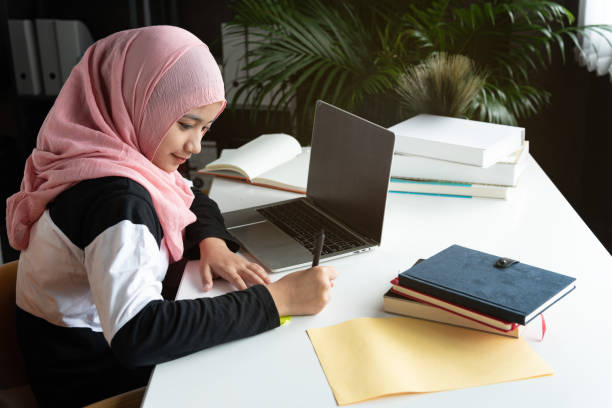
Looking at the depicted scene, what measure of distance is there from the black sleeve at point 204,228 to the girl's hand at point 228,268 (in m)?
0.05

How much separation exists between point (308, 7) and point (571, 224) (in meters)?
1.54

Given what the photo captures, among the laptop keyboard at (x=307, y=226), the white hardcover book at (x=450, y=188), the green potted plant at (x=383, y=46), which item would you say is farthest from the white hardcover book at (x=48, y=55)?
the white hardcover book at (x=450, y=188)

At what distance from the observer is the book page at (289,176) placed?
5.10 ft

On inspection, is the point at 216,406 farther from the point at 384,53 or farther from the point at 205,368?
the point at 384,53

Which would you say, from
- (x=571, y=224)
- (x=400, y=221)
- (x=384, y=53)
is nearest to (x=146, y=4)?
(x=384, y=53)

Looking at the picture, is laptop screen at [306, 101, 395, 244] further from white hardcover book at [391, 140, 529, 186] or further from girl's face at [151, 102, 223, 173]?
girl's face at [151, 102, 223, 173]

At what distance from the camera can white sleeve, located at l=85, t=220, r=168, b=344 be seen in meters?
0.85

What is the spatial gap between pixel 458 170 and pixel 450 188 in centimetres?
5

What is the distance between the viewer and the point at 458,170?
1480 mm

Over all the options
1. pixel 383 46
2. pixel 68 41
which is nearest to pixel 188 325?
pixel 383 46

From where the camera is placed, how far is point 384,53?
240cm

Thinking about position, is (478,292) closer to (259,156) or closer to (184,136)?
(184,136)

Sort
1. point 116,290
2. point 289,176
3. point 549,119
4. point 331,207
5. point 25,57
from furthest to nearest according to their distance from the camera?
point 549,119, point 25,57, point 289,176, point 331,207, point 116,290

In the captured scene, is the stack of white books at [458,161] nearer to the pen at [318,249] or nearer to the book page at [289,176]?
the book page at [289,176]
